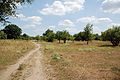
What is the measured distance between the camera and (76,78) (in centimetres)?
1880

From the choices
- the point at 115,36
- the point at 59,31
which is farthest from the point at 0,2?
the point at 59,31

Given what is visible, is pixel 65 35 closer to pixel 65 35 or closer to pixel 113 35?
pixel 65 35

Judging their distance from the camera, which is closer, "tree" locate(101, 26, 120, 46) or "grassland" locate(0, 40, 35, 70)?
"grassland" locate(0, 40, 35, 70)

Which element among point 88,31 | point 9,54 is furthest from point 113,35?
point 9,54

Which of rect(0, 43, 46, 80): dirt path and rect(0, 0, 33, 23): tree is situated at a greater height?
rect(0, 0, 33, 23): tree

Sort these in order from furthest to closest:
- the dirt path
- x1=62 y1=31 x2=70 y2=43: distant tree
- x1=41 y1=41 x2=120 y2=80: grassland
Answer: x1=62 y1=31 x2=70 y2=43: distant tree, x1=41 y1=41 x2=120 y2=80: grassland, the dirt path

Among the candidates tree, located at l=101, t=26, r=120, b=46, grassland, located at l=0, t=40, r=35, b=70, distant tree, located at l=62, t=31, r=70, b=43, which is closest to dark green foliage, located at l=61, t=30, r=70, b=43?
distant tree, located at l=62, t=31, r=70, b=43

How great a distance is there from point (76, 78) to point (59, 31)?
5032 inches

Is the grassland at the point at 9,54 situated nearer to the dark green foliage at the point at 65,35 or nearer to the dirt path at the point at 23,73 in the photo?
the dirt path at the point at 23,73

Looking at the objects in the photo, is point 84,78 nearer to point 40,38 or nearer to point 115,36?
point 115,36

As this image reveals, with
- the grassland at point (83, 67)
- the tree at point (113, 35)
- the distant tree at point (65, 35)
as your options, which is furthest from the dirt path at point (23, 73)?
the distant tree at point (65, 35)

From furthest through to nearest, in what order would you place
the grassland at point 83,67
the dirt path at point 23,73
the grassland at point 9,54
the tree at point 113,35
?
1. the tree at point 113,35
2. the grassland at point 9,54
3. the grassland at point 83,67
4. the dirt path at point 23,73

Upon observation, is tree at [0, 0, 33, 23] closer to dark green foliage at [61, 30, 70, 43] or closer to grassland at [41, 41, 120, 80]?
grassland at [41, 41, 120, 80]

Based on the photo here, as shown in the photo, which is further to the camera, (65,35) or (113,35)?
(65,35)
